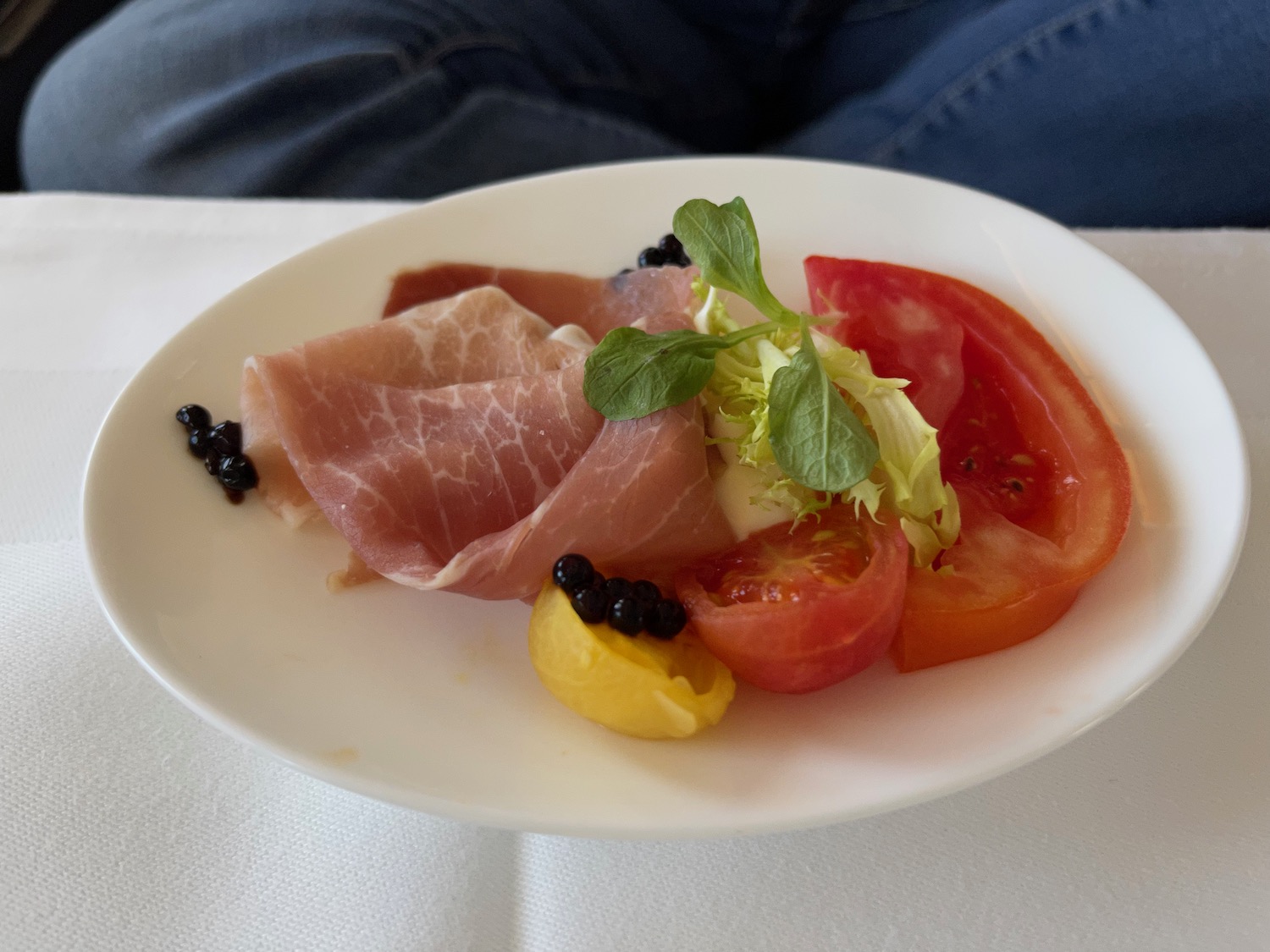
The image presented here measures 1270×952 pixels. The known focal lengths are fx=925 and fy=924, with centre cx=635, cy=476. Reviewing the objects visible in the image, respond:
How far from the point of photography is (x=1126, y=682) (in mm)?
915

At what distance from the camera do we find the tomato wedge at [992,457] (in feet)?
3.35

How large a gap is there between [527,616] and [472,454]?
0.22m

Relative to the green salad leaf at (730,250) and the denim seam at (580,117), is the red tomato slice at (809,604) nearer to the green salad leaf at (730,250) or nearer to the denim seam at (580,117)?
the green salad leaf at (730,250)

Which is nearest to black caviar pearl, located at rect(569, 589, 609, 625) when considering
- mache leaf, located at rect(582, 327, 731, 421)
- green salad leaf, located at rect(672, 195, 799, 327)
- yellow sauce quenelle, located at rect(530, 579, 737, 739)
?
yellow sauce quenelle, located at rect(530, 579, 737, 739)

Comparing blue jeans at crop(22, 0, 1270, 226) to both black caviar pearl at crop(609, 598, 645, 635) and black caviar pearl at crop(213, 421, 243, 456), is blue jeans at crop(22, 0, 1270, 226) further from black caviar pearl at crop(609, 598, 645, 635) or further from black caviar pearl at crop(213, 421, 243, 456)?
black caviar pearl at crop(609, 598, 645, 635)

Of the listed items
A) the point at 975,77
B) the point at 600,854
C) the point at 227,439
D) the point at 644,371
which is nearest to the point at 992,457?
the point at 644,371

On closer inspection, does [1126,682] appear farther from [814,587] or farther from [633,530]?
[633,530]

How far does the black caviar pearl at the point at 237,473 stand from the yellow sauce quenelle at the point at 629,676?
1.55 feet

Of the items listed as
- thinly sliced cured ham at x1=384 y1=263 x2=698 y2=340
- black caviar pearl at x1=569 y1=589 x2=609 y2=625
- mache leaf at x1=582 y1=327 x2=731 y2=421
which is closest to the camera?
black caviar pearl at x1=569 y1=589 x2=609 y2=625

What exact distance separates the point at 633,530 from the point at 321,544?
1.44 feet

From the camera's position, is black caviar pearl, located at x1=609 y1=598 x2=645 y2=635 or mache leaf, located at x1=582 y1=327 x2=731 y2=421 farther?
mache leaf, located at x1=582 y1=327 x2=731 y2=421

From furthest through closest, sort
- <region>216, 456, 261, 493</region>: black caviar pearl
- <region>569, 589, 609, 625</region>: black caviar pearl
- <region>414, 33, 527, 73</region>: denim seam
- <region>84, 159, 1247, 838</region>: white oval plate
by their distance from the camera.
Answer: <region>414, 33, 527, 73</region>: denim seam, <region>216, 456, 261, 493</region>: black caviar pearl, <region>569, 589, 609, 625</region>: black caviar pearl, <region>84, 159, 1247, 838</region>: white oval plate

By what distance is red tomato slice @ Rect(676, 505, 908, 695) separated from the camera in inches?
38.0

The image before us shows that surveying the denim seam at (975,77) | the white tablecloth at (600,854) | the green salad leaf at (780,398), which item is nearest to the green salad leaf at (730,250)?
the green salad leaf at (780,398)
